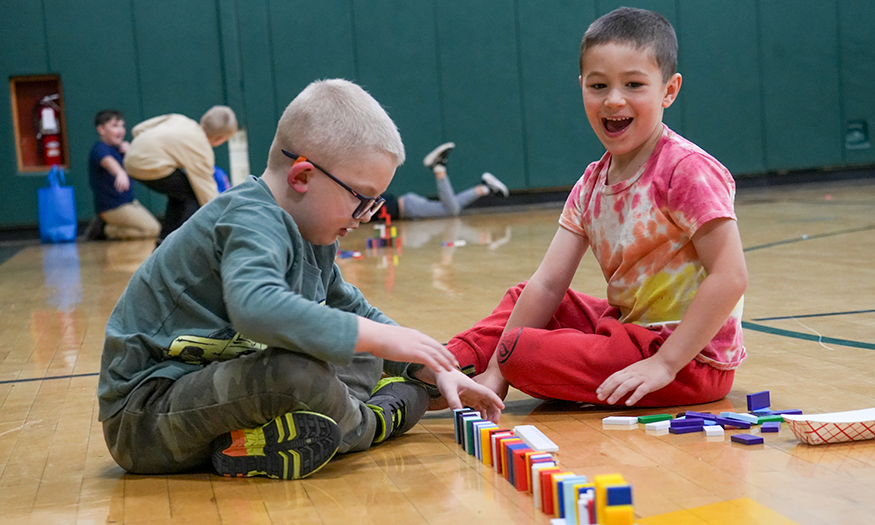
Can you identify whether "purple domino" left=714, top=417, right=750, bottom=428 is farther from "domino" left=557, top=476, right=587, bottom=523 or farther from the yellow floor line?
"domino" left=557, top=476, right=587, bottom=523

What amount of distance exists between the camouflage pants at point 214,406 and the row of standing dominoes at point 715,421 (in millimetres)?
530

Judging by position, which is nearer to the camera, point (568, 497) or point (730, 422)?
point (568, 497)

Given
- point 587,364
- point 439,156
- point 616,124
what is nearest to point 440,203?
point 439,156

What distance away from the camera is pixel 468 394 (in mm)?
1717

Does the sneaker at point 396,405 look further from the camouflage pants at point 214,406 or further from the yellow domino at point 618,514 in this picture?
the yellow domino at point 618,514

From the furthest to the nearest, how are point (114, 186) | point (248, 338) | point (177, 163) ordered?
1. point (114, 186)
2. point (177, 163)
3. point (248, 338)

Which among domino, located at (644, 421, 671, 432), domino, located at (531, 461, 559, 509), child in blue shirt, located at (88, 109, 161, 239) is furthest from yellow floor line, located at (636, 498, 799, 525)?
child in blue shirt, located at (88, 109, 161, 239)

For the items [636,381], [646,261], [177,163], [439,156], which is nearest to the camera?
[636,381]

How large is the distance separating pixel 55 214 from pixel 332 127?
7127mm

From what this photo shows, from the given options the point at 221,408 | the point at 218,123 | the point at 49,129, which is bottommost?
the point at 221,408

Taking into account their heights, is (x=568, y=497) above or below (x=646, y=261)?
below

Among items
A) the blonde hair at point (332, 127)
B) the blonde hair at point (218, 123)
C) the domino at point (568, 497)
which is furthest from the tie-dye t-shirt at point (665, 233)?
the blonde hair at point (218, 123)

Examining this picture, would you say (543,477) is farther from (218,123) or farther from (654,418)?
(218,123)

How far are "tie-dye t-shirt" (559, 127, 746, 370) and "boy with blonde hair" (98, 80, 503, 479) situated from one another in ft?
1.91
